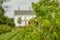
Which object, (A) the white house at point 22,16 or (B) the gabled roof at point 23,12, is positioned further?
(B) the gabled roof at point 23,12

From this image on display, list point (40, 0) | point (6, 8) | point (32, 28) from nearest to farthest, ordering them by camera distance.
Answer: point (32, 28) → point (40, 0) → point (6, 8)

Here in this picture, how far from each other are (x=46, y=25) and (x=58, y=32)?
63cm

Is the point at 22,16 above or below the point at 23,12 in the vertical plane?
below

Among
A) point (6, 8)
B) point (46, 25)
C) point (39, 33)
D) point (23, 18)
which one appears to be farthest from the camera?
point (23, 18)

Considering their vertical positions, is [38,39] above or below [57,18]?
below

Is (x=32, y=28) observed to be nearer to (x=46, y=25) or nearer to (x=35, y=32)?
(x=35, y=32)

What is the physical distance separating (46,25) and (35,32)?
1.50 metres

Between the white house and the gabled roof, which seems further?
the gabled roof

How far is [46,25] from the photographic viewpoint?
9273 mm

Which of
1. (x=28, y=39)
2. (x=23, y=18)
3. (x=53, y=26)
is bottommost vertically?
(x=23, y=18)

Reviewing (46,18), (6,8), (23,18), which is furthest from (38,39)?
(23,18)

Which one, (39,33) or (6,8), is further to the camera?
(6,8)

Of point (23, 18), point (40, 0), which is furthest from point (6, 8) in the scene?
point (40, 0)

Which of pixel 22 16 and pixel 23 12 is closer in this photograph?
pixel 22 16
